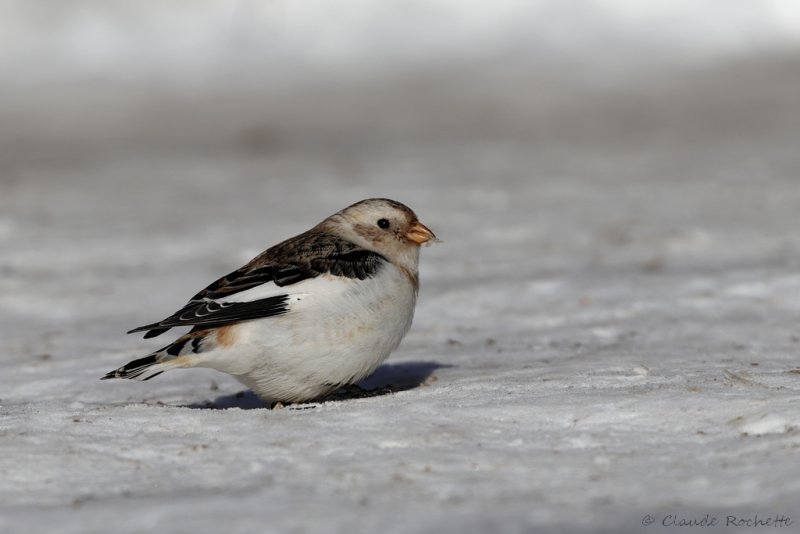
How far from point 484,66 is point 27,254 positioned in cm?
839

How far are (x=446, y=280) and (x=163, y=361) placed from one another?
3525mm

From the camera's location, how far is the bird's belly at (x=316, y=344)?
15.4 ft

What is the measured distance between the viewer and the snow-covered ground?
11.7ft

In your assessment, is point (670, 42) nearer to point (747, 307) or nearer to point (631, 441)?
point (747, 307)

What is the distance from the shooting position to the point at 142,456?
3963mm

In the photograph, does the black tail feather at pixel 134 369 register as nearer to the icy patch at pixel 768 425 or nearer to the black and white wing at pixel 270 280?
the black and white wing at pixel 270 280

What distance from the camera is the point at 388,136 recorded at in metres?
13.5

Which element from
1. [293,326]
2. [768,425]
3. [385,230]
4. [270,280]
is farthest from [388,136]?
[768,425]

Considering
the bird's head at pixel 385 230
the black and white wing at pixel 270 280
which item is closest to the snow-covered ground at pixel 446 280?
the black and white wing at pixel 270 280

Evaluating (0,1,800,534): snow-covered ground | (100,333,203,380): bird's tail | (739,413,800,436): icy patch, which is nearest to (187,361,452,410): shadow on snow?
(0,1,800,534): snow-covered ground

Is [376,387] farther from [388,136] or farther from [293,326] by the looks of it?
[388,136]

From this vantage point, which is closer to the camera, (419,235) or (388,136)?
(419,235)

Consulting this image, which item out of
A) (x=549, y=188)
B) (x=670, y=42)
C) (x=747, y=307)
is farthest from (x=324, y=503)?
(x=670, y=42)

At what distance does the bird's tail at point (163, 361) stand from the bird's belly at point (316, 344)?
17cm
